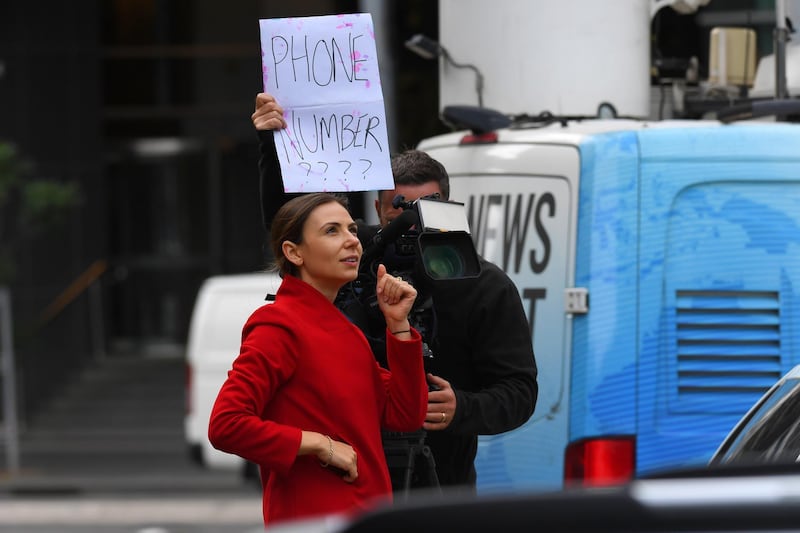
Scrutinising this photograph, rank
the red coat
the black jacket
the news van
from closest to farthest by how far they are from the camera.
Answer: the red coat < the black jacket < the news van

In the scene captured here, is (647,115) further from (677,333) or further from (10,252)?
(10,252)

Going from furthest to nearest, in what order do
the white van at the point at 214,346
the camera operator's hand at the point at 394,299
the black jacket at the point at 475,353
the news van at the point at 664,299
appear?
1. the white van at the point at 214,346
2. the news van at the point at 664,299
3. the black jacket at the point at 475,353
4. the camera operator's hand at the point at 394,299

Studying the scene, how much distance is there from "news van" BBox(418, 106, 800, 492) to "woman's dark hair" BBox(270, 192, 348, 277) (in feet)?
5.06

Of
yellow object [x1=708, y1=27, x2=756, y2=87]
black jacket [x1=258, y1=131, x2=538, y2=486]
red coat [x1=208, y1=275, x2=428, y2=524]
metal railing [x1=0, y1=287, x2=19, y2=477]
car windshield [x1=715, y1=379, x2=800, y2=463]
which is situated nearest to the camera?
red coat [x1=208, y1=275, x2=428, y2=524]

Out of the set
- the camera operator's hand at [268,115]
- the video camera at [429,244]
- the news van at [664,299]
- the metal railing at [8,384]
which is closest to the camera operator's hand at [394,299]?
the video camera at [429,244]

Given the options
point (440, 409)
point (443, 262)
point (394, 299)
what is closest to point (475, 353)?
point (440, 409)

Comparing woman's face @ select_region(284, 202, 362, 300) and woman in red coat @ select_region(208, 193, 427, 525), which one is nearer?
woman in red coat @ select_region(208, 193, 427, 525)

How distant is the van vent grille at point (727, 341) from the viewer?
495cm

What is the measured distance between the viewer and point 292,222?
3545 millimetres

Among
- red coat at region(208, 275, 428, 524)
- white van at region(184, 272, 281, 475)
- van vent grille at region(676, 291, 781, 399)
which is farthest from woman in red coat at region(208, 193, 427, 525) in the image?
white van at region(184, 272, 281, 475)

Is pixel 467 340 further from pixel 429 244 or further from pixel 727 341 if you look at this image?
pixel 727 341

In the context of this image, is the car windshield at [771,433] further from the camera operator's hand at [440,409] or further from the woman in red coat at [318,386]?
the woman in red coat at [318,386]

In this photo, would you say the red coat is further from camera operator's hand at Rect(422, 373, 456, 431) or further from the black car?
the black car

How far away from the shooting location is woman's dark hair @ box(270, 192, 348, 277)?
355 centimetres
